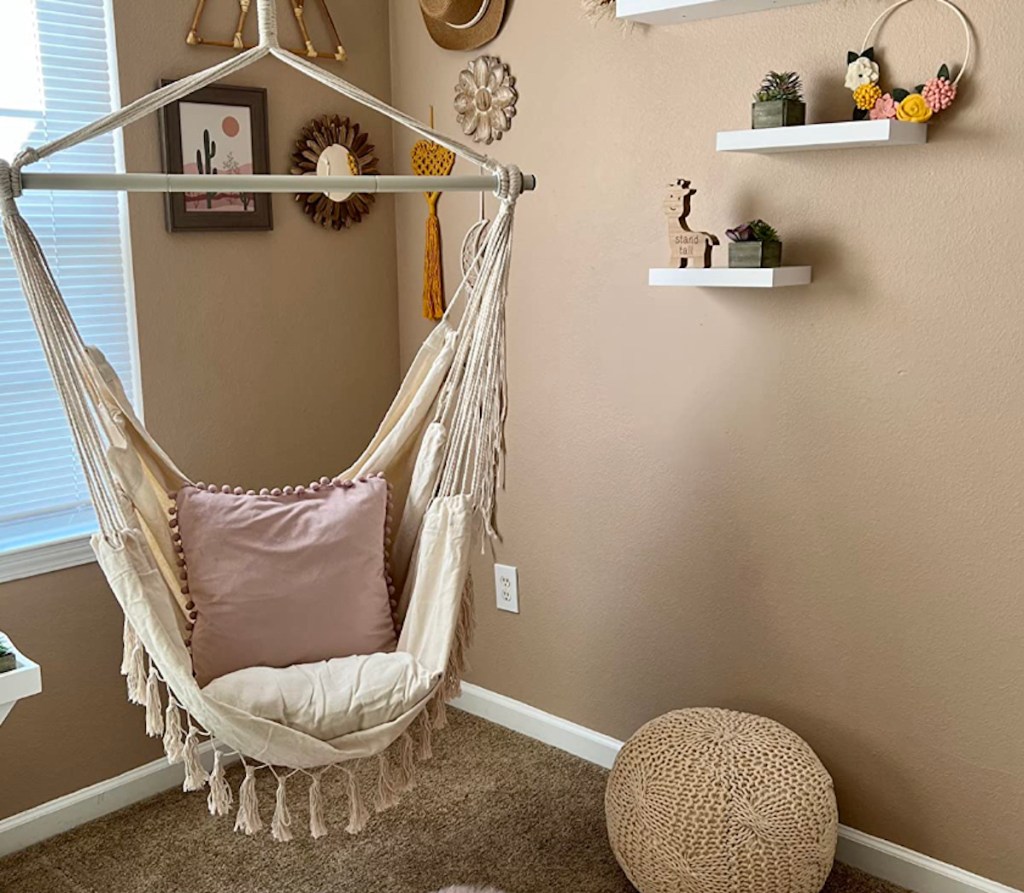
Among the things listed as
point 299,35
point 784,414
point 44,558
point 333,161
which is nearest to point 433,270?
point 333,161

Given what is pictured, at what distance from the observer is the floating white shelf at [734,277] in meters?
2.06

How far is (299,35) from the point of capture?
266 cm

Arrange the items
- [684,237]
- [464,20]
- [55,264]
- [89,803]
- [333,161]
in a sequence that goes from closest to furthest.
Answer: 1. [684,237]
2. [55,264]
3. [89,803]
4. [464,20]
5. [333,161]

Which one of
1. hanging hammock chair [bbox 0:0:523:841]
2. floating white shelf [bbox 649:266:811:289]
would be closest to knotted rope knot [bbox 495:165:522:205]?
hanging hammock chair [bbox 0:0:523:841]

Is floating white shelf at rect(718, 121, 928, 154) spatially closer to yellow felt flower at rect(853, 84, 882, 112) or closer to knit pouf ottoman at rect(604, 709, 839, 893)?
yellow felt flower at rect(853, 84, 882, 112)

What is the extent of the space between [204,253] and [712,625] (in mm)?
1382

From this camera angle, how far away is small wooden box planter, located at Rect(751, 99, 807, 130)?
2.02 m

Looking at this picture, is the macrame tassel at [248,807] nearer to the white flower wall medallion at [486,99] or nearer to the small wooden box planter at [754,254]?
the small wooden box planter at [754,254]

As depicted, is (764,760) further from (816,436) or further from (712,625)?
(816,436)

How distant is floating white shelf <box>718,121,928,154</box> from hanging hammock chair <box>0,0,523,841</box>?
1.34ft

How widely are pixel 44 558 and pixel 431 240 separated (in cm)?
115

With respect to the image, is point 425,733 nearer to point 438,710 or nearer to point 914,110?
point 438,710

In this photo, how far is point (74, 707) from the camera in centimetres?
245

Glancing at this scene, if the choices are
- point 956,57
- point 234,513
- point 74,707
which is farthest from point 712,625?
point 74,707
